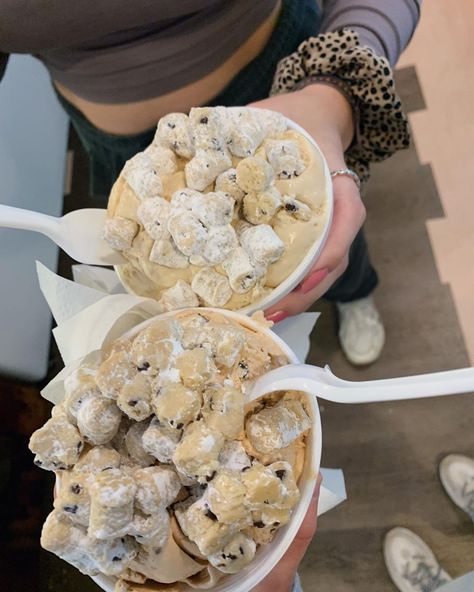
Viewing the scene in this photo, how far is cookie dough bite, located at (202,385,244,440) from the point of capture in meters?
0.48

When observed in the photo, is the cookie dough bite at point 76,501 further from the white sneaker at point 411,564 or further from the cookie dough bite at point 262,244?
the white sneaker at point 411,564

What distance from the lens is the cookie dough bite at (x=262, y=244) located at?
0.58m

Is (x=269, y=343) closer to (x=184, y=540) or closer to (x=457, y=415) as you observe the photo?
(x=184, y=540)

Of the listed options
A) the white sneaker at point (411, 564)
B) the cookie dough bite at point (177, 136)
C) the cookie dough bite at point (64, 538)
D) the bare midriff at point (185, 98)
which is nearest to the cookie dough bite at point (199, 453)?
the cookie dough bite at point (64, 538)

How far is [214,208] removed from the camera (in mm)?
581

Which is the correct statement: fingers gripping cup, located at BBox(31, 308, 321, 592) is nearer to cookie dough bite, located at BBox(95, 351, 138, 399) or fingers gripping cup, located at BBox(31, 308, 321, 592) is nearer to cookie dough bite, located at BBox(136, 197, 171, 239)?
cookie dough bite, located at BBox(95, 351, 138, 399)

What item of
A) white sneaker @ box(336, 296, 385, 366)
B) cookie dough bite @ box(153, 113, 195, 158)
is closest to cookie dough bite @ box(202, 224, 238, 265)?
cookie dough bite @ box(153, 113, 195, 158)

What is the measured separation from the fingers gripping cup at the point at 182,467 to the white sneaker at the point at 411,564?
0.76 m

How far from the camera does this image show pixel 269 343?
0.58m

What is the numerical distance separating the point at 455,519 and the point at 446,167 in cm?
86

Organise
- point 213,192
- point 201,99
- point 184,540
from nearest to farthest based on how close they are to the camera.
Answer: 1. point 184,540
2. point 213,192
3. point 201,99

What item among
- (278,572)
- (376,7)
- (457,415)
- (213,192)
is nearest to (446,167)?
(457,415)

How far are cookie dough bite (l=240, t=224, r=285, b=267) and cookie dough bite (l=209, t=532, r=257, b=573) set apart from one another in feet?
0.87

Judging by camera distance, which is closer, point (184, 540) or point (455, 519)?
point (184, 540)
